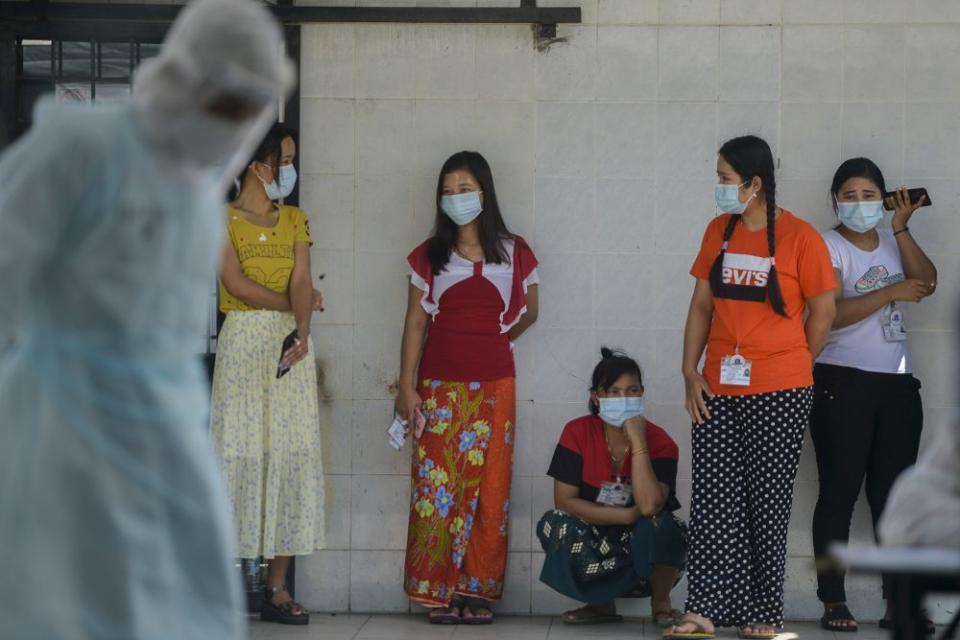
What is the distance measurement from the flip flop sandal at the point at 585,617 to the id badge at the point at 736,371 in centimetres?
115

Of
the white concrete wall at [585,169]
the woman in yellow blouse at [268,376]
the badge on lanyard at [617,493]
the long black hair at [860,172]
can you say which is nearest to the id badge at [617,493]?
the badge on lanyard at [617,493]

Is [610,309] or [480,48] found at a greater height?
[480,48]

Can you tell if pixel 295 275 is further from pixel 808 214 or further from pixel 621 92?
pixel 808 214

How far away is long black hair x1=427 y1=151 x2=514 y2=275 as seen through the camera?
6.37 meters

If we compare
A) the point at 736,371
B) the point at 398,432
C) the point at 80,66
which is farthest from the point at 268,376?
the point at 736,371

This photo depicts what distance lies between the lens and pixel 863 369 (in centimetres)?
625

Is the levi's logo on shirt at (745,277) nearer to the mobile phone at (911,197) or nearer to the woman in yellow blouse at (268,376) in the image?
the mobile phone at (911,197)

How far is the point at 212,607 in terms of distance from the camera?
2.91m

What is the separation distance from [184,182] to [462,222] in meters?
3.49

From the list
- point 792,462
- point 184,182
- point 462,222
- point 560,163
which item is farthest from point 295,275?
point 184,182

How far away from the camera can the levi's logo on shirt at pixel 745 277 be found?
5902mm

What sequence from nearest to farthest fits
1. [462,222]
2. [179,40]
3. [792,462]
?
[179,40], [792,462], [462,222]

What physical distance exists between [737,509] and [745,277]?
2.78 ft

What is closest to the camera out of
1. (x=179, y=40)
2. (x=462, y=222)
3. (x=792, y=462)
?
(x=179, y=40)
